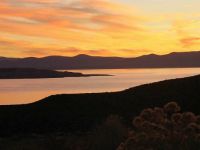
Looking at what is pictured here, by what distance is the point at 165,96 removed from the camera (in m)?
67.8

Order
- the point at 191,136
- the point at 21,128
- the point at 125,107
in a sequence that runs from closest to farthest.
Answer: the point at 191,136
the point at 21,128
the point at 125,107

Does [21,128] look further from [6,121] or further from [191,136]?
[191,136]

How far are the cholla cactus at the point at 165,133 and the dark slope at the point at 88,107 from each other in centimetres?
4074

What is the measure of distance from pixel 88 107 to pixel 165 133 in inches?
1926

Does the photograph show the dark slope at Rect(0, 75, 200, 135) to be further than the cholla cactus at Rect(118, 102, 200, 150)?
Yes

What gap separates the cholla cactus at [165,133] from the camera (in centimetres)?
1534

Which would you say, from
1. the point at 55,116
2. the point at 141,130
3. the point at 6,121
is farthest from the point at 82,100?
the point at 141,130

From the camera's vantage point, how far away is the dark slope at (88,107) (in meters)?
59.3

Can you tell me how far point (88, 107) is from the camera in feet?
211

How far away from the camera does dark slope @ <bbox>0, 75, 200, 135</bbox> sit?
195 ft

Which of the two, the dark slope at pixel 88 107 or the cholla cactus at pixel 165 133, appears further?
the dark slope at pixel 88 107

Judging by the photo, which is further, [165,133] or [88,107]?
[88,107]

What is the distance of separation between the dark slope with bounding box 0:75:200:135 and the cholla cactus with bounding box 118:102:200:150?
134 feet

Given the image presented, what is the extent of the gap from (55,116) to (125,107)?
880 cm
